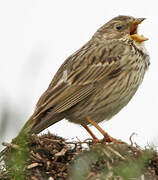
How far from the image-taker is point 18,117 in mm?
2703

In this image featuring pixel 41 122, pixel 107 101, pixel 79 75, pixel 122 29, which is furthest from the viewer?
pixel 122 29

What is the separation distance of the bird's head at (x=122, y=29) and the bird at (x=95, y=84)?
0.20 feet

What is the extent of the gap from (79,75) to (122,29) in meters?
1.54

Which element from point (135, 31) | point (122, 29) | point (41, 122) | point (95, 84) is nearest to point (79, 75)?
point (95, 84)

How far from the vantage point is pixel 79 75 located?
700 centimetres

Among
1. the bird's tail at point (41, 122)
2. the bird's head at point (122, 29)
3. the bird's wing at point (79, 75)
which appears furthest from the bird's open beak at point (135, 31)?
the bird's tail at point (41, 122)

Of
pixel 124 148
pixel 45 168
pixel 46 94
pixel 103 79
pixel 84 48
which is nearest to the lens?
pixel 45 168

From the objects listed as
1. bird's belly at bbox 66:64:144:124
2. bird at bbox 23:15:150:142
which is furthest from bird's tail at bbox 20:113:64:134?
bird's belly at bbox 66:64:144:124

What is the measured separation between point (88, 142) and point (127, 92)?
1851mm

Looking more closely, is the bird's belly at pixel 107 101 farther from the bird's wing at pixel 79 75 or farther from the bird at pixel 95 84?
the bird's wing at pixel 79 75

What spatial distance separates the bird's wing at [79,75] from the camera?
253 inches

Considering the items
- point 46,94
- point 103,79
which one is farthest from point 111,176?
point 103,79

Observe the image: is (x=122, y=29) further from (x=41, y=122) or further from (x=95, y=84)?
(x=41, y=122)

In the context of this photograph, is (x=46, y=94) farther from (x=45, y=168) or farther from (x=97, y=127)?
(x=45, y=168)
